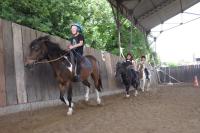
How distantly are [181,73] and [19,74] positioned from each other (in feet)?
118

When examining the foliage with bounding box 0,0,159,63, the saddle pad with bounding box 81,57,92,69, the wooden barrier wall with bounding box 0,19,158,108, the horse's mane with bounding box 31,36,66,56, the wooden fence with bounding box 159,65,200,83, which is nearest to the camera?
the wooden barrier wall with bounding box 0,19,158,108

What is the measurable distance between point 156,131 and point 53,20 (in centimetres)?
1621

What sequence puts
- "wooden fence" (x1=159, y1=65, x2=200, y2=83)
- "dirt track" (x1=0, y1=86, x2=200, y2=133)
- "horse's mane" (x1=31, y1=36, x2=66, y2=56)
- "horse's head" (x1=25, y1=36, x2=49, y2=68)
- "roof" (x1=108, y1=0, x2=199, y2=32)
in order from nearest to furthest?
1. "dirt track" (x1=0, y1=86, x2=200, y2=133)
2. "horse's head" (x1=25, y1=36, x2=49, y2=68)
3. "horse's mane" (x1=31, y1=36, x2=66, y2=56)
4. "roof" (x1=108, y1=0, x2=199, y2=32)
5. "wooden fence" (x1=159, y1=65, x2=200, y2=83)

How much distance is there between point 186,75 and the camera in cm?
4497

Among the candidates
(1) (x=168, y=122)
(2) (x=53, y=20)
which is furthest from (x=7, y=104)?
(2) (x=53, y=20)

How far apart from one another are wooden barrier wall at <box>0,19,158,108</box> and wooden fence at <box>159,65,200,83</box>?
1241 inches

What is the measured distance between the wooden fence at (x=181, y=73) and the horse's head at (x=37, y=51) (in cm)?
3298

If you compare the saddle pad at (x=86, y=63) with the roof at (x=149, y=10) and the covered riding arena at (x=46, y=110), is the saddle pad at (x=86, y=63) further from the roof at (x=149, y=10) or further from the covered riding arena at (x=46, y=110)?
the roof at (x=149, y=10)

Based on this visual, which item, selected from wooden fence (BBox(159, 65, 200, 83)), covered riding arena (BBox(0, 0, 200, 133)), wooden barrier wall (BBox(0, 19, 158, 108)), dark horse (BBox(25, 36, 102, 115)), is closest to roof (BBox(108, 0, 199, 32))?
wooden fence (BBox(159, 65, 200, 83))

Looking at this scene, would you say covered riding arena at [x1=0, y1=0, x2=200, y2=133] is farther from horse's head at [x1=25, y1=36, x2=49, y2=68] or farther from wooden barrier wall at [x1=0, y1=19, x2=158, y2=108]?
horse's head at [x1=25, y1=36, x2=49, y2=68]

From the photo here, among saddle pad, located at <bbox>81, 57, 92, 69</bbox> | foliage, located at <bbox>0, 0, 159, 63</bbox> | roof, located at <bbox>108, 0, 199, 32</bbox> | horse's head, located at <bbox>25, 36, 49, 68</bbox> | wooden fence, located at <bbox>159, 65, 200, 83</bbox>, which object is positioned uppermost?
roof, located at <bbox>108, 0, 199, 32</bbox>

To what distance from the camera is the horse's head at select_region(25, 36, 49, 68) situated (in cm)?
1080

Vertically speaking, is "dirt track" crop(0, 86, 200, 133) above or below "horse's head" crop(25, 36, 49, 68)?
below

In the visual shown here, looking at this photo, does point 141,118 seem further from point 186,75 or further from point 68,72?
point 186,75
